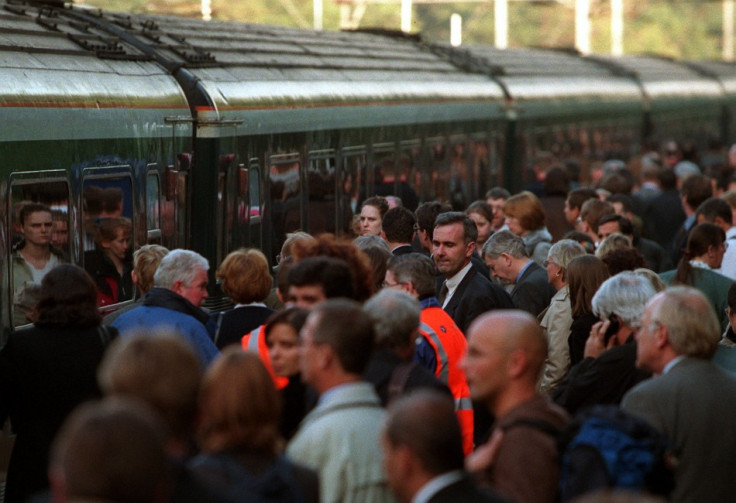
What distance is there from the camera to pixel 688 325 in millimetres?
5828

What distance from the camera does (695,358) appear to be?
5848 millimetres

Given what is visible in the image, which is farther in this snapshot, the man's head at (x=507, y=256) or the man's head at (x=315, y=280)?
the man's head at (x=507, y=256)

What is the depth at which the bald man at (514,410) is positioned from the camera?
189 inches

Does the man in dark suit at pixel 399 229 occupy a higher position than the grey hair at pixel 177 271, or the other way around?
the grey hair at pixel 177 271

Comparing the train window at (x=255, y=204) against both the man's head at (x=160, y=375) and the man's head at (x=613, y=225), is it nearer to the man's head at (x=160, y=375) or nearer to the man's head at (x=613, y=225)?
the man's head at (x=613, y=225)

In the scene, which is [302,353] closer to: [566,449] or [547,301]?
[566,449]

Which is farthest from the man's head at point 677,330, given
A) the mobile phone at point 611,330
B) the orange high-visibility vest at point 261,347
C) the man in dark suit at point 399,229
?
the man in dark suit at point 399,229

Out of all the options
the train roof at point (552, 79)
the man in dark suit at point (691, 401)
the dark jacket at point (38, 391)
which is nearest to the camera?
the man in dark suit at point (691, 401)

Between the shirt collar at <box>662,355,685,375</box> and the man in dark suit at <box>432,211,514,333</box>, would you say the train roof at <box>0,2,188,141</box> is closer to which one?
the man in dark suit at <box>432,211,514,333</box>

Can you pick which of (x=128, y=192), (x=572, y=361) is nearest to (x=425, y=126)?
(x=128, y=192)

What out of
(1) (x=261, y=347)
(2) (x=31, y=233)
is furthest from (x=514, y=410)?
(2) (x=31, y=233)

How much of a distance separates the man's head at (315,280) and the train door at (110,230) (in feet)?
12.5

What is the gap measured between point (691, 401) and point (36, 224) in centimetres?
474

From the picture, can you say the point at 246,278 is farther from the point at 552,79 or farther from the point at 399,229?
the point at 552,79
